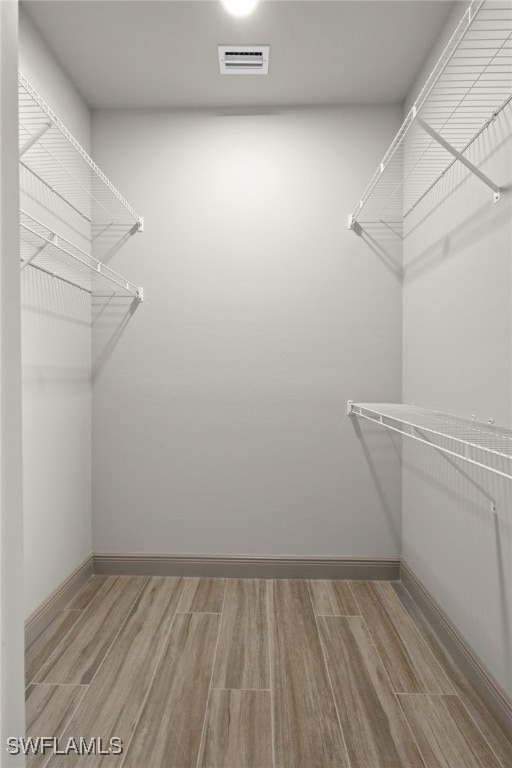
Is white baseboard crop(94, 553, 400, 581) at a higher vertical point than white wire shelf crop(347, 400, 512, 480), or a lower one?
lower

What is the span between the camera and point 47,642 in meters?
1.73

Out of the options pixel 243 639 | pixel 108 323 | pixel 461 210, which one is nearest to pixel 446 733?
pixel 243 639

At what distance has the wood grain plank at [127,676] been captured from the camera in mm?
1288

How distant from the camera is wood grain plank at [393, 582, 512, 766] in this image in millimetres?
1251

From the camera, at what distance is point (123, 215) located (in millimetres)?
2295

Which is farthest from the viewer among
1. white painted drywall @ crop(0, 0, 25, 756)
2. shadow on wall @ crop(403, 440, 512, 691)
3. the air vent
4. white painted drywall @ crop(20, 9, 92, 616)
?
the air vent

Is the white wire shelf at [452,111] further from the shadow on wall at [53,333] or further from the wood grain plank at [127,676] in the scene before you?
the wood grain plank at [127,676]

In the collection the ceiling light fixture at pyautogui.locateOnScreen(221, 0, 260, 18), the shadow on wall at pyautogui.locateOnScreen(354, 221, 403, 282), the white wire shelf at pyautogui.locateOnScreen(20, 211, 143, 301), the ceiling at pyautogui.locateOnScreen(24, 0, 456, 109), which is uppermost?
the ceiling at pyautogui.locateOnScreen(24, 0, 456, 109)

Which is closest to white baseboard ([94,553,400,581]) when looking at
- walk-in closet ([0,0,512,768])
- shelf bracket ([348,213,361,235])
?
walk-in closet ([0,0,512,768])

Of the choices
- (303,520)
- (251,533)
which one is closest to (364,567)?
(303,520)

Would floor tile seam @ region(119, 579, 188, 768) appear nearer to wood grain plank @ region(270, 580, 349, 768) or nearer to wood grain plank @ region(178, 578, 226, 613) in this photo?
wood grain plank @ region(178, 578, 226, 613)

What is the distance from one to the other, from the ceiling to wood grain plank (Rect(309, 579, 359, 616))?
227 centimetres

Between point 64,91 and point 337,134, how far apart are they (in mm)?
1231

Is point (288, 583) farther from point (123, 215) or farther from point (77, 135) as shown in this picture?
point (77, 135)
